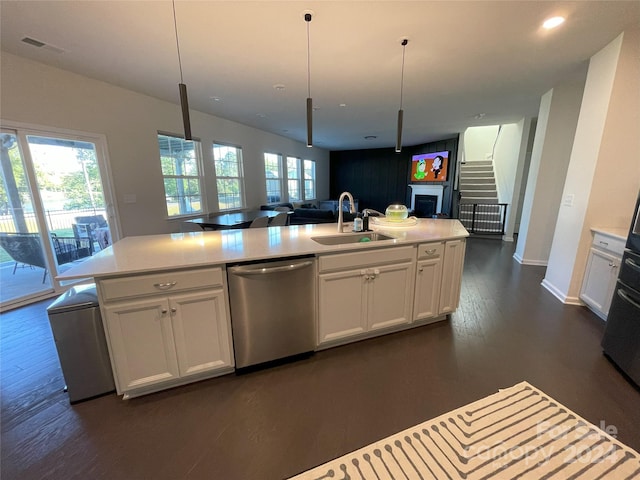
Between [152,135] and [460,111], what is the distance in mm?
5324

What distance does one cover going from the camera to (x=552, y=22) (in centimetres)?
218

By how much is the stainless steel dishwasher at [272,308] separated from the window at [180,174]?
140 inches

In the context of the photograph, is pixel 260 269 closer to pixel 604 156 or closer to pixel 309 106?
pixel 309 106

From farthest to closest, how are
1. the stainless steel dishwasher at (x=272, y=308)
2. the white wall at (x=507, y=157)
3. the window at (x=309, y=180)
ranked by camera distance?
the window at (x=309, y=180) < the white wall at (x=507, y=157) < the stainless steel dishwasher at (x=272, y=308)

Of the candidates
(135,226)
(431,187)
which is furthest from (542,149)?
(135,226)

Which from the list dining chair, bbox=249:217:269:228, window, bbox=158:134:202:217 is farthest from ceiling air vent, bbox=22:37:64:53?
dining chair, bbox=249:217:269:228

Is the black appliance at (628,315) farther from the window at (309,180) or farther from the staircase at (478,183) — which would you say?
the window at (309,180)

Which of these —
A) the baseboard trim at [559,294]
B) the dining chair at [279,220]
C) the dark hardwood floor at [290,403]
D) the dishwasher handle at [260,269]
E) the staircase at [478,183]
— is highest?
the staircase at [478,183]

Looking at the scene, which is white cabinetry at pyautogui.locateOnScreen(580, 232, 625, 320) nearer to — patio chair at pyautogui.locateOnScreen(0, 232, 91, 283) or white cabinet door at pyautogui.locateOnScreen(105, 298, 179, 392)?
white cabinet door at pyautogui.locateOnScreen(105, 298, 179, 392)

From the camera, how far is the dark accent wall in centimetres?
967

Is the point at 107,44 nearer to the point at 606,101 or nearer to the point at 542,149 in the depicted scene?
the point at 606,101

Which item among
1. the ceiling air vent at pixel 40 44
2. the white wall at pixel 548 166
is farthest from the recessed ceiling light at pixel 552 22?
the ceiling air vent at pixel 40 44

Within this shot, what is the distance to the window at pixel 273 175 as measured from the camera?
A: 23.6 ft

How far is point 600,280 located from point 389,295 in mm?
2168
